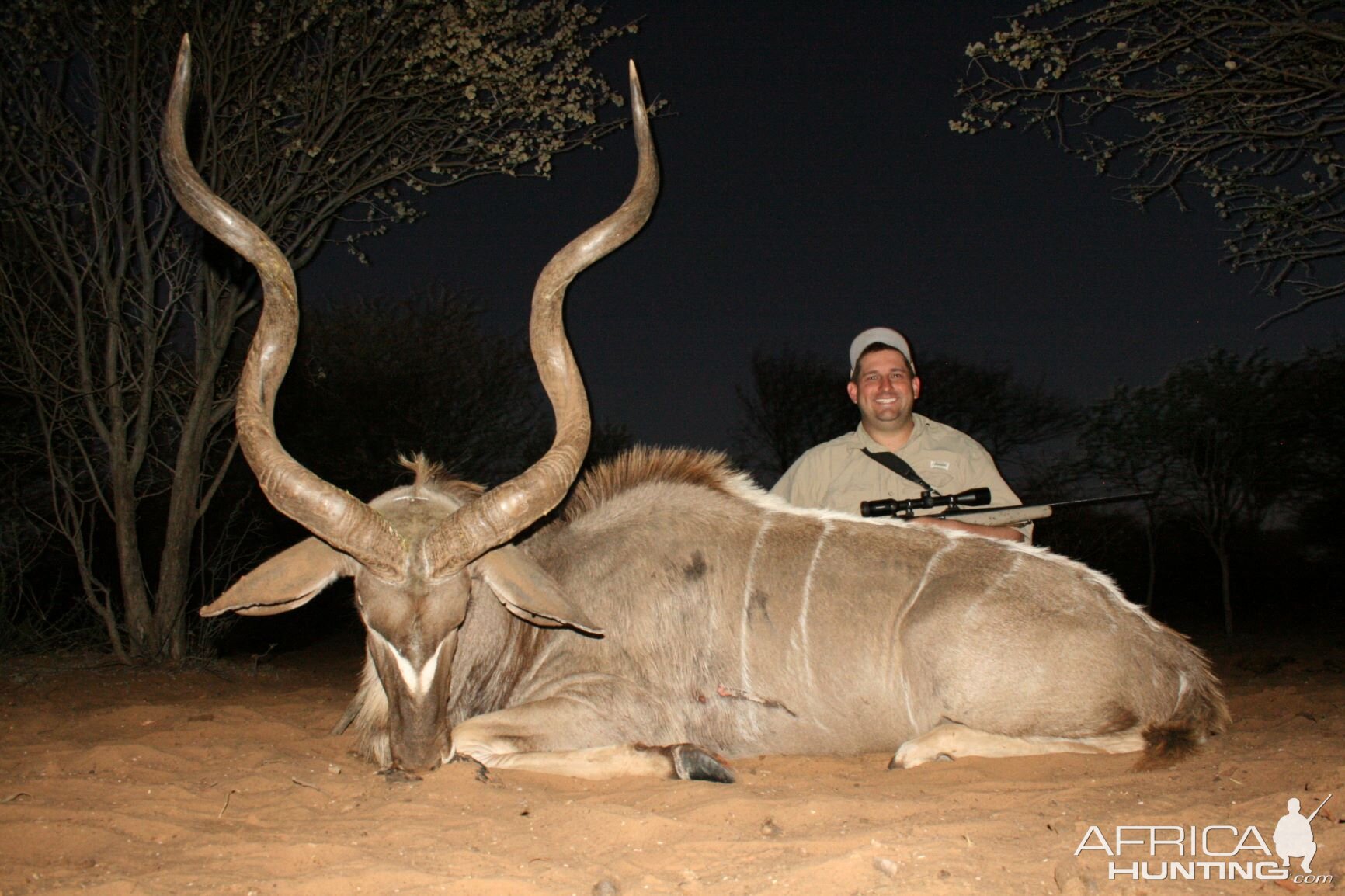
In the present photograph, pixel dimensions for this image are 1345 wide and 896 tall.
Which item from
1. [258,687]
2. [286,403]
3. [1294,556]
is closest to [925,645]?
[258,687]

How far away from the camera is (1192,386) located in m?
13.7

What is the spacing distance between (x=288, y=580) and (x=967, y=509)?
9.26ft

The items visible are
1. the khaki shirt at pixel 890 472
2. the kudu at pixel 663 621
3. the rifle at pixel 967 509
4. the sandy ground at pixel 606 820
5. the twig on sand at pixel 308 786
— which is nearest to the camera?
the sandy ground at pixel 606 820

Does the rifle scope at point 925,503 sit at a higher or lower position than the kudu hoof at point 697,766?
higher

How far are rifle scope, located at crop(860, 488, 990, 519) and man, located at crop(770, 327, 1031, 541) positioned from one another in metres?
0.29

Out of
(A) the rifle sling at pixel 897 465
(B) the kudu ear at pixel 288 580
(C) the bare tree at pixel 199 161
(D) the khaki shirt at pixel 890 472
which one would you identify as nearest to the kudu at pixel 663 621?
(B) the kudu ear at pixel 288 580

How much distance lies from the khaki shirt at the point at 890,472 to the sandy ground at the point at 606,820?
1.56 m

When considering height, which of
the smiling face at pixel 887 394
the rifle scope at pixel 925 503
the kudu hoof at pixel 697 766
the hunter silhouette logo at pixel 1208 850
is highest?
the smiling face at pixel 887 394

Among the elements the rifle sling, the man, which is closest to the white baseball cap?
the man

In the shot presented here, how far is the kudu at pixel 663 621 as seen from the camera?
2936 mm

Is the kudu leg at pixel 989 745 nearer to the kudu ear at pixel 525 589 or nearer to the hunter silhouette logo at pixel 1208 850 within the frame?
the hunter silhouette logo at pixel 1208 850

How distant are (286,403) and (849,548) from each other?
36.7ft

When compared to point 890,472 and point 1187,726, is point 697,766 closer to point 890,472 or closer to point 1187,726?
point 1187,726

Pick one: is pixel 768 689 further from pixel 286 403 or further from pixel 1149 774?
pixel 286 403
